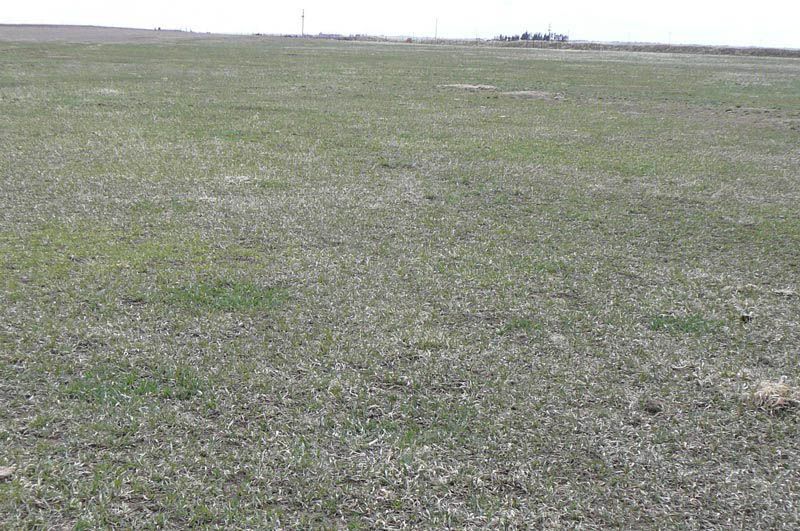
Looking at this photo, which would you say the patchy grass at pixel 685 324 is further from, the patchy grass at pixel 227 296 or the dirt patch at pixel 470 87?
the dirt patch at pixel 470 87

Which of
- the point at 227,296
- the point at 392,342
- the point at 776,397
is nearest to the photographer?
the point at 776,397

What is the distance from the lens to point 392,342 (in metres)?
4.32

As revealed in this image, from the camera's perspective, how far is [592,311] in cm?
489

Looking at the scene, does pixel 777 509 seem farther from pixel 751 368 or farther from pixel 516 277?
pixel 516 277

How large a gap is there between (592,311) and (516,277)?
80cm

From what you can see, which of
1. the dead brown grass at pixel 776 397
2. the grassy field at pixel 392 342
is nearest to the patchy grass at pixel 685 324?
the grassy field at pixel 392 342

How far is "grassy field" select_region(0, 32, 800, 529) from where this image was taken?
2963 mm

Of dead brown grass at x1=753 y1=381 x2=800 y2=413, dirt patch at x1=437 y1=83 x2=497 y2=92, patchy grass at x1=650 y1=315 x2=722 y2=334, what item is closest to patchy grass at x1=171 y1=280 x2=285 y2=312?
patchy grass at x1=650 y1=315 x2=722 y2=334

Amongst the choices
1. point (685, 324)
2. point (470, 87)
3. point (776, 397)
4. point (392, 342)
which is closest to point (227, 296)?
point (392, 342)

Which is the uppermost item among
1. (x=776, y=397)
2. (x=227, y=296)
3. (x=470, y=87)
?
(x=470, y=87)

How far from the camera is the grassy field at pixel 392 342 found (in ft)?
9.72

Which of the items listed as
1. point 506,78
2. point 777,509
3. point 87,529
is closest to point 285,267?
point 87,529

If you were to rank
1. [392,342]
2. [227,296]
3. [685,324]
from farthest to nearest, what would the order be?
[227,296] → [685,324] → [392,342]

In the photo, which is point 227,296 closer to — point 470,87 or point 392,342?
point 392,342
